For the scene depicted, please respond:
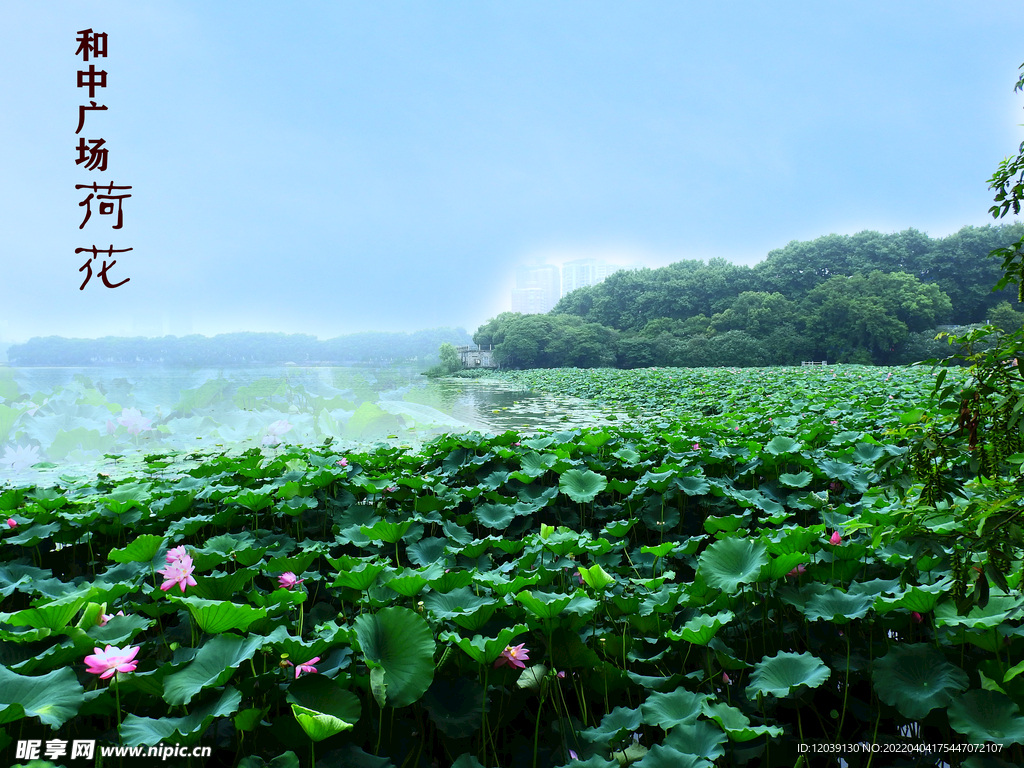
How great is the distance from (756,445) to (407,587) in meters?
2.13

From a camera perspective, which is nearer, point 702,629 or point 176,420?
point 702,629

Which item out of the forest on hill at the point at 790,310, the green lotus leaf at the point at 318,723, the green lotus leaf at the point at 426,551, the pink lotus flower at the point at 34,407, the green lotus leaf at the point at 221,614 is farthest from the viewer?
the forest on hill at the point at 790,310

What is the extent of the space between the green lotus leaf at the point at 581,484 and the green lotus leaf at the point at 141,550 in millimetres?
1446

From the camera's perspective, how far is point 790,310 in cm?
3119

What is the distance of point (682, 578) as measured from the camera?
6.88 ft

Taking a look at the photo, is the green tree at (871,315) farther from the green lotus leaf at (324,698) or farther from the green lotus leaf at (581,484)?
the green lotus leaf at (324,698)

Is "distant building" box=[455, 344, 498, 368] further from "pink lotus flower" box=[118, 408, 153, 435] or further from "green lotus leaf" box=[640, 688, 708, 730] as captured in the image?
"green lotus leaf" box=[640, 688, 708, 730]

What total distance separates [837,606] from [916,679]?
187mm

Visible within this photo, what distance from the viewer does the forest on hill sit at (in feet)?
96.0

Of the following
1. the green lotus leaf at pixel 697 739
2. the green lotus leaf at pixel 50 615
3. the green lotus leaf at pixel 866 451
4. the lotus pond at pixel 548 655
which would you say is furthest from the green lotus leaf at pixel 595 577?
the green lotus leaf at pixel 866 451

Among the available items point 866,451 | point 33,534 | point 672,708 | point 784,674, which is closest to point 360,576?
point 672,708

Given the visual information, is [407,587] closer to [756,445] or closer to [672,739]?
[672,739]

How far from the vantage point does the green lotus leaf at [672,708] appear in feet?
3.32

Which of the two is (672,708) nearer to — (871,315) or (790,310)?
(871,315)
